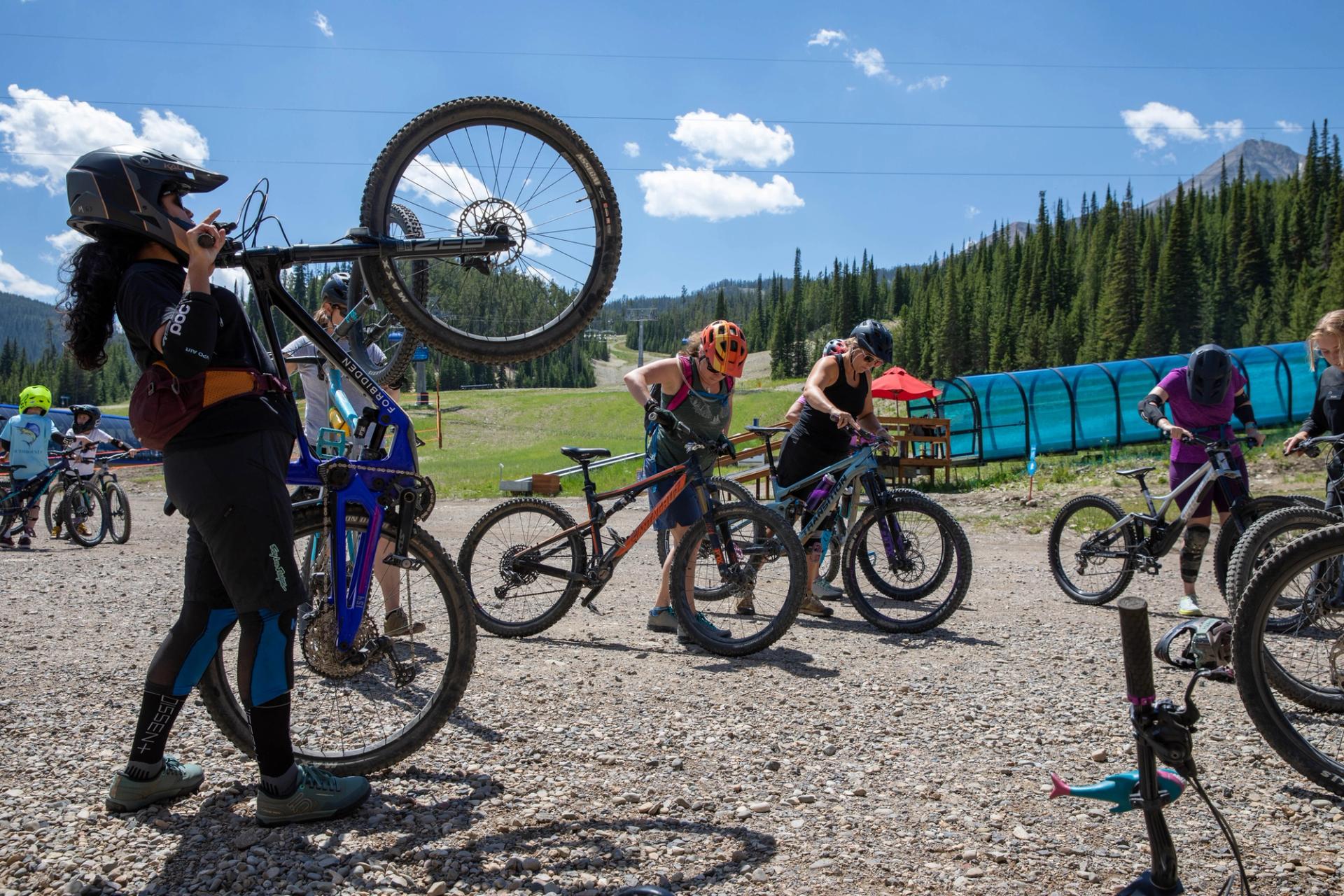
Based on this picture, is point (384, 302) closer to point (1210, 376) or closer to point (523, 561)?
point (523, 561)

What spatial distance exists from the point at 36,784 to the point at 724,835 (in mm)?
2922

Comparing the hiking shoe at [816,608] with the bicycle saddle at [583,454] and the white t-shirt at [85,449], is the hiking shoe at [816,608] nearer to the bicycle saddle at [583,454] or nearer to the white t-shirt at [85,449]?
the bicycle saddle at [583,454]

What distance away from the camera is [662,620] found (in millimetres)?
7117

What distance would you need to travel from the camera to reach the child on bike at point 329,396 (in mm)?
4707

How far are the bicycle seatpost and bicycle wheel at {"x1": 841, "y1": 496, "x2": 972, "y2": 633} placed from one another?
4.63 meters

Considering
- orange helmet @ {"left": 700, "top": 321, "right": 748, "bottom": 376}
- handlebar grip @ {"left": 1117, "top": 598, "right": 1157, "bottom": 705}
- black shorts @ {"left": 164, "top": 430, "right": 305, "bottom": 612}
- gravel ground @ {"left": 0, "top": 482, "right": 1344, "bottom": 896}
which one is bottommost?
gravel ground @ {"left": 0, "top": 482, "right": 1344, "bottom": 896}

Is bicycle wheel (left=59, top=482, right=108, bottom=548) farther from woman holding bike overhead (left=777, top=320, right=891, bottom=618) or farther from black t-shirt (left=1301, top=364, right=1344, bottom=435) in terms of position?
black t-shirt (left=1301, top=364, right=1344, bottom=435)

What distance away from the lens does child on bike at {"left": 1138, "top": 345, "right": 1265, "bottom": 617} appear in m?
7.64

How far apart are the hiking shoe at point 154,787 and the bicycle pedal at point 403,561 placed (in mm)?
1149

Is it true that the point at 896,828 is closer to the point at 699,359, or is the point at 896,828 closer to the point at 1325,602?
the point at 1325,602

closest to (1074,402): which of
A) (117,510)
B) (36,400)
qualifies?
(117,510)

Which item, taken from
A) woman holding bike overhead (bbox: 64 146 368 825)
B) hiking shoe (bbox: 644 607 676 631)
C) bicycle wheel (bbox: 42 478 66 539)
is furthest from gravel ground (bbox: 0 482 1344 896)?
bicycle wheel (bbox: 42 478 66 539)

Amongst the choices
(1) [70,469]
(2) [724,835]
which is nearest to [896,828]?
(2) [724,835]

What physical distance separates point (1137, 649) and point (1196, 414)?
254 inches
